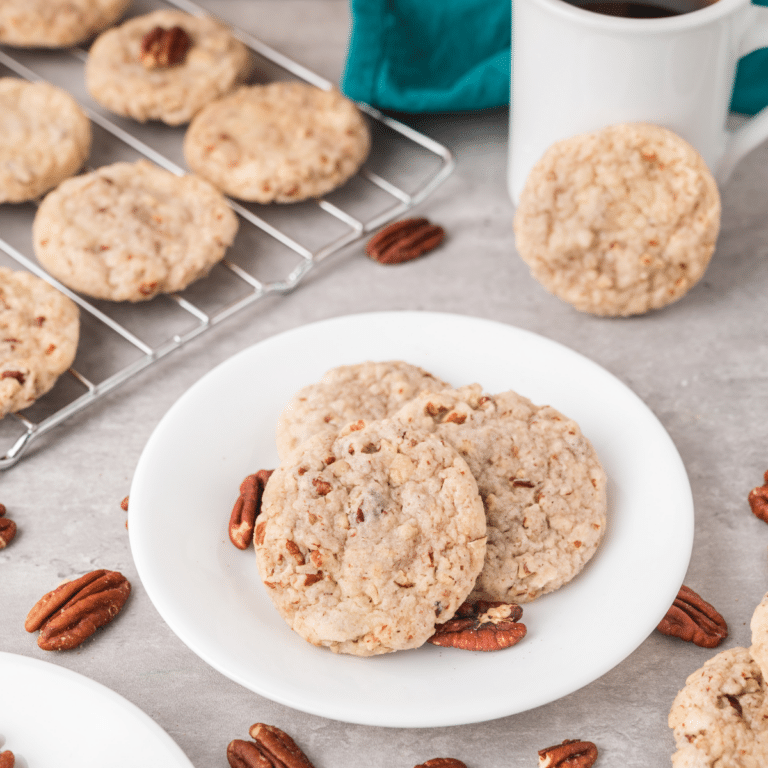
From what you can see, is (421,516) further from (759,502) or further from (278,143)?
(278,143)

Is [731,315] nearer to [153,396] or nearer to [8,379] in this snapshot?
[153,396]

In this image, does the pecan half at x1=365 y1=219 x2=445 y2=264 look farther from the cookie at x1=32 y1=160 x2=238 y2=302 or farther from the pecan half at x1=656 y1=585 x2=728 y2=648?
the pecan half at x1=656 y1=585 x2=728 y2=648

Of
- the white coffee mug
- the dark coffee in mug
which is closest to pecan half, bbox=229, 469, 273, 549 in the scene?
the white coffee mug

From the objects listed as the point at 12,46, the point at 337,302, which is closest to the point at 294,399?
the point at 337,302

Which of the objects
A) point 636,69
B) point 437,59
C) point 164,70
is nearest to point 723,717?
point 636,69

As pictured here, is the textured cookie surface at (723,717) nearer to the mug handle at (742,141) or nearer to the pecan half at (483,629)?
the pecan half at (483,629)

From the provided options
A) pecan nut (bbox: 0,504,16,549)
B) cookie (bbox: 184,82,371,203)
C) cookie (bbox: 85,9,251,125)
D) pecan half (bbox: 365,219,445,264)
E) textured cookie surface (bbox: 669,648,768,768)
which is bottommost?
pecan nut (bbox: 0,504,16,549)
